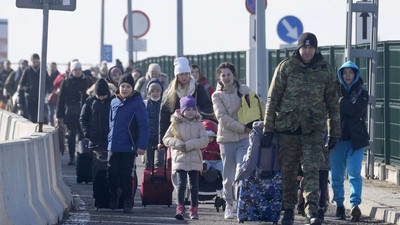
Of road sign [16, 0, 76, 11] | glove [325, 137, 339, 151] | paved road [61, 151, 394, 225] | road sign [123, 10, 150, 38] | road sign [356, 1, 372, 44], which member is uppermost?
road sign [123, 10, 150, 38]

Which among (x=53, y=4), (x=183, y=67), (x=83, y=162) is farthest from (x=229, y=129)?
(x=83, y=162)

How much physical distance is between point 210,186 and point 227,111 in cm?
123

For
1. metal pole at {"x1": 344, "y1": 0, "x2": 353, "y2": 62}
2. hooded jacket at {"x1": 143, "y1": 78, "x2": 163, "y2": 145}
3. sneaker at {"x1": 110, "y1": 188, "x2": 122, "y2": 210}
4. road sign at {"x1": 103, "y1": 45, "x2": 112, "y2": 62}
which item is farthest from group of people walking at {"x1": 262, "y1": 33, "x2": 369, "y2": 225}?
road sign at {"x1": 103, "y1": 45, "x2": 112, "y2": 62}

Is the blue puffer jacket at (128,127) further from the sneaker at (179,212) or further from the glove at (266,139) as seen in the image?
the glove at (266,139)

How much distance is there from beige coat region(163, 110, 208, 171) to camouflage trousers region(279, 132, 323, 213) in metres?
1.50

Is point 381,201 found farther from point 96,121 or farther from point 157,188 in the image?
point 96,121

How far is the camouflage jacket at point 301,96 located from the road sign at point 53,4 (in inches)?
185

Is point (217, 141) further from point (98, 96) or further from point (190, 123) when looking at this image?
point (98, 96)

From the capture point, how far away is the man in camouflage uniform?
1530 centimetres

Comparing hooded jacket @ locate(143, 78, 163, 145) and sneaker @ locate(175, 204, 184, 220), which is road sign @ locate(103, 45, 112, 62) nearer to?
hooded jacket @ locate(143, 78, 163, 145)

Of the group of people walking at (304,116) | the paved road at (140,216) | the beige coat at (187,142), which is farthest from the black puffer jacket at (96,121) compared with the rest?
the group of people walking at (304,116)

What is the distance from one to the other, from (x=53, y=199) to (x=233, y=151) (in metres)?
2.21

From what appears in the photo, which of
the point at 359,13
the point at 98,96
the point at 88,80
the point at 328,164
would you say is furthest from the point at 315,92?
the point at 88,80

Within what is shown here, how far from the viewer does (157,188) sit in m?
18.1
